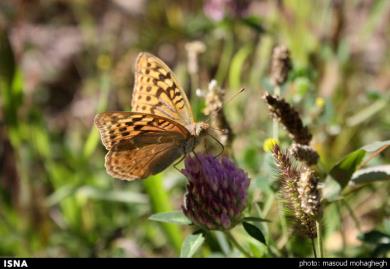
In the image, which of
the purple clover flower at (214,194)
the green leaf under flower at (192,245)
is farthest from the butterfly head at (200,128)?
the green leaf under flower at (192,245)

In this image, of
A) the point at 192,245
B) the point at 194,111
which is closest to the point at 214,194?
the point at 192,245

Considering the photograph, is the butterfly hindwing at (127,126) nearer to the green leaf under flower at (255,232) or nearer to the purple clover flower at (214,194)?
the purple clover flower at (214,194)

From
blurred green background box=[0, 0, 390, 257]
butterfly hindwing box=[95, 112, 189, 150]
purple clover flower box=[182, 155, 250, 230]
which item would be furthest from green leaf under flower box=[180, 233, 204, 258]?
butterfly hindwing box=[95, 112, 189, 150]

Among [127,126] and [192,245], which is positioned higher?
[127,126]

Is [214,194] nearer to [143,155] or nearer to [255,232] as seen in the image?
[255,232]
